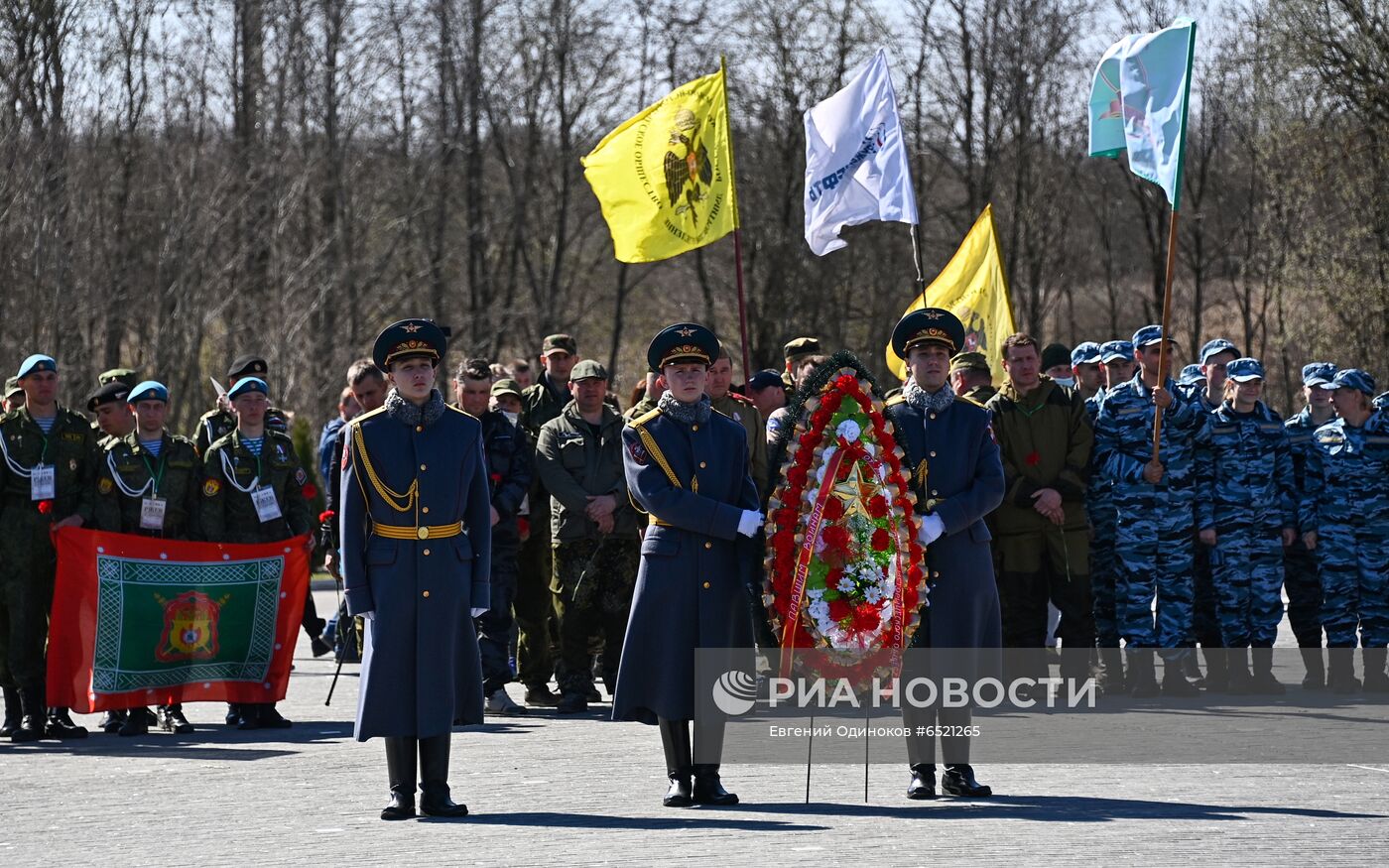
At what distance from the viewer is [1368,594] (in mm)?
13531

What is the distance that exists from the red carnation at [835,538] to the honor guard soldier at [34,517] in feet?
17.6

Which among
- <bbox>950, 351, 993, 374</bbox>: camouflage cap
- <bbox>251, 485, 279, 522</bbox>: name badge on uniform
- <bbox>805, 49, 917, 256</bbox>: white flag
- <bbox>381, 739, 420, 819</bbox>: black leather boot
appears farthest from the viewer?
<bbox>805, 49, 917, 256</bbox>: white flag

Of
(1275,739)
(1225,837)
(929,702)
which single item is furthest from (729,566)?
(1275,739)

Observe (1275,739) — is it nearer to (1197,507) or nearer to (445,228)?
(1197,507)

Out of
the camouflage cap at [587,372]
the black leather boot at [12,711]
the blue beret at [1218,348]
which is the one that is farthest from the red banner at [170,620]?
the blue beret at [1218,348]

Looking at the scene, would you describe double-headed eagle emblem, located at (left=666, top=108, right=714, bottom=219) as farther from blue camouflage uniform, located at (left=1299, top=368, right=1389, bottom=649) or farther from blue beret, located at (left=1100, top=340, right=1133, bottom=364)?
blue camouflage uniform, located at (left=1299, top=368, right=1389, bottom=649)

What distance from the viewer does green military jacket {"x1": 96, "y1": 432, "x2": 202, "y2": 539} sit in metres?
12.0

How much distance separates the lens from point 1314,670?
44.7ft

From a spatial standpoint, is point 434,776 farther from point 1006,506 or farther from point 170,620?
point 1006,506

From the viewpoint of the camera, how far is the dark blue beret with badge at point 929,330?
8.82 m

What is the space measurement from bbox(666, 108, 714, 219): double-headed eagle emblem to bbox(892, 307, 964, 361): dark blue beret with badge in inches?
237

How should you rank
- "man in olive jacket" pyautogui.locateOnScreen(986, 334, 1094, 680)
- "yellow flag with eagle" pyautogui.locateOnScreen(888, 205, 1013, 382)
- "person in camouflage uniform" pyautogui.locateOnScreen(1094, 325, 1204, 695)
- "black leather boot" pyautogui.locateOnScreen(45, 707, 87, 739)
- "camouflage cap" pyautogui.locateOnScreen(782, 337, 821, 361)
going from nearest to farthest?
"black leather boot" pyautogui.locateOnScreen(45, 707, 87, 739) < "man in olive jacket" pyautogui.locateOnScreen(986, 334, 1094, 680) < "person in camouflage uniform" pyautogui.locateOnScreen(1094, 325, 1204, 695) < "camouflage cap" pyautogui.locateOnScreen(782, 337, 821, 361) < "yellow flag with eagle" pyautogui.locateOnScreen(888, 205, 1013, 382)

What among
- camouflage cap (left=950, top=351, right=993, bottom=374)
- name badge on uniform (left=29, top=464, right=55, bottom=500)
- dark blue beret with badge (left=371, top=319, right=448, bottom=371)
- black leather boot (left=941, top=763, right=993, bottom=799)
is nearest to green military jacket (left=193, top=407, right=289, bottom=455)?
name badge on uniform (left=29, top=464, right=55, bottom=500)

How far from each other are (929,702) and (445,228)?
39.3m
